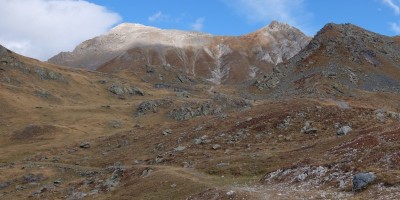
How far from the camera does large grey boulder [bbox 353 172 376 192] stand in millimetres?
28188

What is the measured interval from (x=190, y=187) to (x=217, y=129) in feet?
102

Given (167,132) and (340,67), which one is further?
(340,67)

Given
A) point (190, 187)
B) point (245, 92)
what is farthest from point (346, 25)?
point (190, 187)

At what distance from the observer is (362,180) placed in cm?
2852

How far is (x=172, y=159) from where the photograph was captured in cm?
6050

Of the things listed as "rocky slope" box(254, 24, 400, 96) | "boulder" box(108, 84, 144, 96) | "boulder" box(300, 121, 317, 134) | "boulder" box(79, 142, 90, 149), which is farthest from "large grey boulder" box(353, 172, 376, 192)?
"boulder" box(108, 84, 144, 96)

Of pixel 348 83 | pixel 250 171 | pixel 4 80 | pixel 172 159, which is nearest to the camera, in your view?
pixel 250 171

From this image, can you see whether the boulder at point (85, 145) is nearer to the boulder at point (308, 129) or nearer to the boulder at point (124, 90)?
the boulder at point (308, 129)

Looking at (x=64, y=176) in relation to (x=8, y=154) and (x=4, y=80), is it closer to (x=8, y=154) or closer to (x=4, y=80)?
(x=8, y=154)

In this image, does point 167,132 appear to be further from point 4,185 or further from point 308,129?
point 308,129

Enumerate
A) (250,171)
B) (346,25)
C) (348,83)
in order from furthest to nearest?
(346,25) < (348,83) < (250,171)

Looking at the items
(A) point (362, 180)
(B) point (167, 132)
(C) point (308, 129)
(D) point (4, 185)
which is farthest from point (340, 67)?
(A) point (362, 180)

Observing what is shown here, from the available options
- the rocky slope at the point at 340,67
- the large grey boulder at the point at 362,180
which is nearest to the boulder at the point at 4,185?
the large grey boulder at the point at 362,180

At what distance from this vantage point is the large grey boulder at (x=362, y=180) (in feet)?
92.5
